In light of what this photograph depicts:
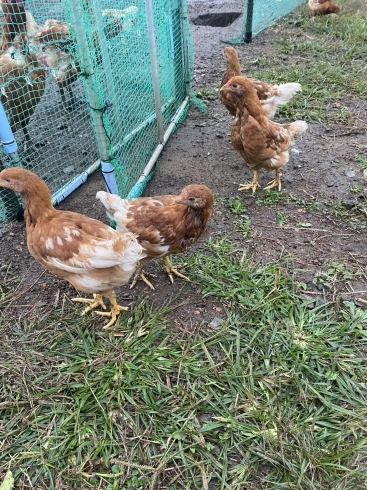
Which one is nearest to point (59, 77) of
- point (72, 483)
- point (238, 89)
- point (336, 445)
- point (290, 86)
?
point (238, 89)

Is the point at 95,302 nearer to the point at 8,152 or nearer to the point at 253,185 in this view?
the point at 8,152

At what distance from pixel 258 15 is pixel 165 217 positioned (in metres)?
6.62

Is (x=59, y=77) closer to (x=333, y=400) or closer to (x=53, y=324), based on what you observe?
(x=53, y=324)

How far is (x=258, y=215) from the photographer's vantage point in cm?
384

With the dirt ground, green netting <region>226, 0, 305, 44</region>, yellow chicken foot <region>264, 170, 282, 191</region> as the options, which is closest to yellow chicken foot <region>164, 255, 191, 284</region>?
the dirt ground

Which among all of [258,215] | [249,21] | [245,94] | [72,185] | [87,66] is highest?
[87,66]

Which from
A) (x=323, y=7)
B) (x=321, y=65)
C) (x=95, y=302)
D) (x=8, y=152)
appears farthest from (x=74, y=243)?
(x=323, y=7)

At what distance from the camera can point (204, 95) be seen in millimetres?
5773

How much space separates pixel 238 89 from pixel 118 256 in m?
2.14

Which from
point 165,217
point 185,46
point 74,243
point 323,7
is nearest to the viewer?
point 74,243

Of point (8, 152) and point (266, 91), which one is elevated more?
point (8, 152)

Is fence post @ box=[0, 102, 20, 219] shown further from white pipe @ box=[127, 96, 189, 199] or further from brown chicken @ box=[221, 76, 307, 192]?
brown chicken @ box=[221, 76, 307, 192]

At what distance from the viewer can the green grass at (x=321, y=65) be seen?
531cm

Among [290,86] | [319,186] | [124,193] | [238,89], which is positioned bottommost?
[319,186]
